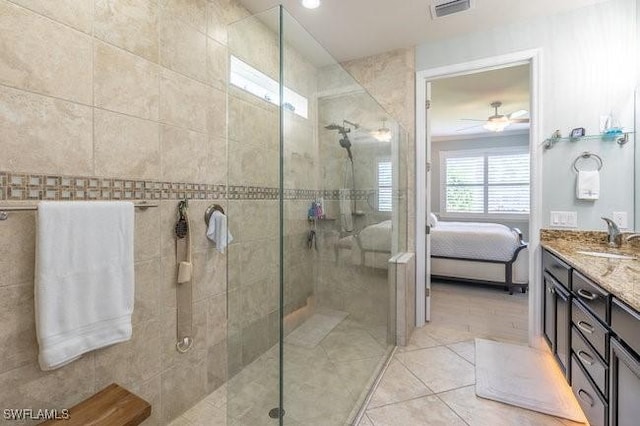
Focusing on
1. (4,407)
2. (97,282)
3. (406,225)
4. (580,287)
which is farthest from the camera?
(406,225)

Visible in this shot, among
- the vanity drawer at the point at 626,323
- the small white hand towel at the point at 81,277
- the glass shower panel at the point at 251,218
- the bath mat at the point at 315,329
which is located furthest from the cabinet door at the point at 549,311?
the small white hand towel at the point at 81,277

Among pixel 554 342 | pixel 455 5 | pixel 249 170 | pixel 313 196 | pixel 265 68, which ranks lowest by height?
pixel 554 342

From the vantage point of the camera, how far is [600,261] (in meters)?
1.74

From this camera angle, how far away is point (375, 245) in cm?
238

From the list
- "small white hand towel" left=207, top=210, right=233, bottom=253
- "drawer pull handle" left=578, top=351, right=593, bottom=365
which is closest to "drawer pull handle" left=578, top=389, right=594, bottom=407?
"drawer pull handle" left=578, top=351, right=593, bottom=365

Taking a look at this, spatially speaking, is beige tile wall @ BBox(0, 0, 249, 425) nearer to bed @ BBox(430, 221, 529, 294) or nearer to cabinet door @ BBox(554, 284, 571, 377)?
cabinet door @ BBox(554, 284, 571, 377)

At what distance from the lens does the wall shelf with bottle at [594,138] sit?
227 cm

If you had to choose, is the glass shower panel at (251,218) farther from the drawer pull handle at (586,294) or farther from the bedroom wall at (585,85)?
the bedroom wall at (585,85)

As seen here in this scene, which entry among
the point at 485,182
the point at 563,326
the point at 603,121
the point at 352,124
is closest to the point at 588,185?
the point at 603,121

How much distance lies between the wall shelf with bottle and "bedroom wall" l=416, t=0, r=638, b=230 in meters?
0.03

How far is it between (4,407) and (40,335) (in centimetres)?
27

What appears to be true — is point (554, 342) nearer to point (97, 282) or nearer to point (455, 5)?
point (455, 5)

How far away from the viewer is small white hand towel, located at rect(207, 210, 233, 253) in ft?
6.23

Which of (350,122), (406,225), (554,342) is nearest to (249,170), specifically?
(350,122)
